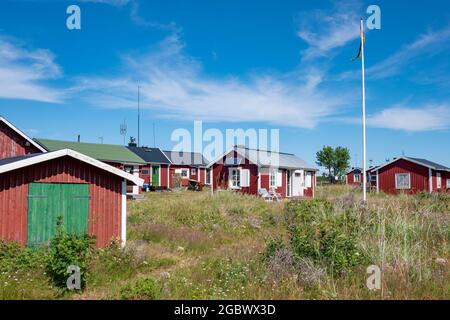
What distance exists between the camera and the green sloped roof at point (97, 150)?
97.2ft

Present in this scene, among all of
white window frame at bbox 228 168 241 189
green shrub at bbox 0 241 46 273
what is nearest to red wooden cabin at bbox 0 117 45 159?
green shrub at bbox 0 241 46 273

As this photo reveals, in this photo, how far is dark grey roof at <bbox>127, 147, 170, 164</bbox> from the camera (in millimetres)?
36688

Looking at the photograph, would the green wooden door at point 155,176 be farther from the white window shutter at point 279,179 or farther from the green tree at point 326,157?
the green tree at point 326,157

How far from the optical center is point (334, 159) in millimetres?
61906

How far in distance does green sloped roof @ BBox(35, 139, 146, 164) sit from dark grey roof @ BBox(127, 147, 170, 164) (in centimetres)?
360

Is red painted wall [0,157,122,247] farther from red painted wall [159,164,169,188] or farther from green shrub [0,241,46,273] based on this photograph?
red painted wall [159,164,169,188]

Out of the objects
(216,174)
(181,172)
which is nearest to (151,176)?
(181,172)

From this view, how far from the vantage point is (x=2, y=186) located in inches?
360

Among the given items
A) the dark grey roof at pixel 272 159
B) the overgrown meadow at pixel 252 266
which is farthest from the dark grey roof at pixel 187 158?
the overgrown meadow at pixel 252 266

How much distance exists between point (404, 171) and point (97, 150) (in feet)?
86.6
